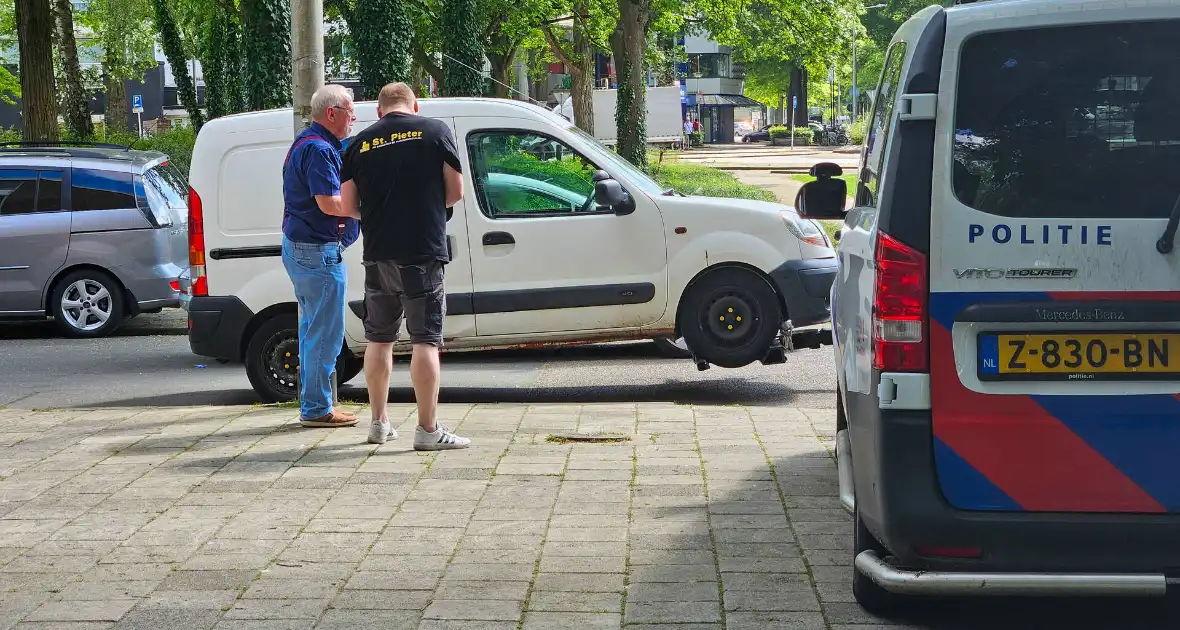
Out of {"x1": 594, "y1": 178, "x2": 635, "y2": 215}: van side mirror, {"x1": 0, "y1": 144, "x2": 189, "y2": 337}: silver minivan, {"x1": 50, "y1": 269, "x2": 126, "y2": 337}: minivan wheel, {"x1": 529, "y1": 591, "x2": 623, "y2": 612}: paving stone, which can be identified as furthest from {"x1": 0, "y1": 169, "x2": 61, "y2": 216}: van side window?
{"x1": 529, "y1": 591, "x2": 623, "y2": 612}: paving stone

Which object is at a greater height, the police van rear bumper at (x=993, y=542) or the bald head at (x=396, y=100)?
the bald head at (x=396, y=100)

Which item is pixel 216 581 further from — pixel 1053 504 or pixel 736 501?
pixel 1053 504

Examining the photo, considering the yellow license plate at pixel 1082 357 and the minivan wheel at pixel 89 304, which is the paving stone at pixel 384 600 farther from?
the minivan wheel at pixel 89 304

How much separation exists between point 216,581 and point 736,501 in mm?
2104

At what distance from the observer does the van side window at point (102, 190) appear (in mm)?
12938

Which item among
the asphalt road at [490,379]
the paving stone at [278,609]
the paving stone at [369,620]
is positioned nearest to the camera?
the paving stone at [369,620]

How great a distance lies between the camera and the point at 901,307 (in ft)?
12.4

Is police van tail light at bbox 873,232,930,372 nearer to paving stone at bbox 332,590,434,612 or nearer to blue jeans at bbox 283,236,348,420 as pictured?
paving stone at bbox 332,590,434,612

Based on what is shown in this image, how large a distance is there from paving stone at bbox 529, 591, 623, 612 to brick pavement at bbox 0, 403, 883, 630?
0.01m

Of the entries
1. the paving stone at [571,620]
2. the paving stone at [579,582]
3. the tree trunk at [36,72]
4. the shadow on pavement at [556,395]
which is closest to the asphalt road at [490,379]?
the shadow on pavement at [556,395]

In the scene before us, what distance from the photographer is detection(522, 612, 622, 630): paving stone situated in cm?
423

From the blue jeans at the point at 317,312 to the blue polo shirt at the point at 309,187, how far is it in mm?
68

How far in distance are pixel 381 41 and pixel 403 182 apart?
2093cm

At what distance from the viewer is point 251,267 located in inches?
357
